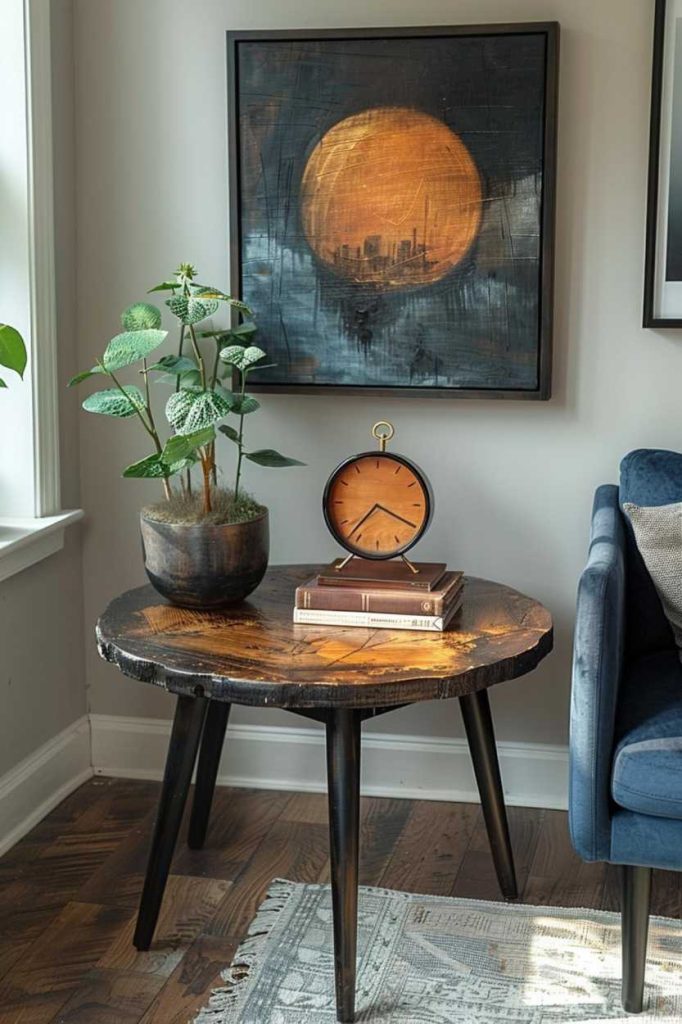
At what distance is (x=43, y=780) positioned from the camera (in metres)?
2.72

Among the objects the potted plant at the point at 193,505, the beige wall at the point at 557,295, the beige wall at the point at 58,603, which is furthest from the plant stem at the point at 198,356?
the beige wall at the point at 58,603

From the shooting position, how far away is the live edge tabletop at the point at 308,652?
189cm

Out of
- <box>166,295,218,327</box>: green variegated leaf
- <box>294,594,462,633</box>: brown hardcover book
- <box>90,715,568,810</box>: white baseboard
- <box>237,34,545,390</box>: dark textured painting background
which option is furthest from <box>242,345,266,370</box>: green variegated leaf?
<box>90,715,568,810</box>: white baseboard

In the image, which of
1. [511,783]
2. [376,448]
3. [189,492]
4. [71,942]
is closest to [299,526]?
[376,448]

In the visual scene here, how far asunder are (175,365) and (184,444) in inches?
16.4

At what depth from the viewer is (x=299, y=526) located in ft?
9.18

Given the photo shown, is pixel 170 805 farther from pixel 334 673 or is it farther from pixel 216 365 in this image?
pixel 216 365

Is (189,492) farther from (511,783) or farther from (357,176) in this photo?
(511,783)

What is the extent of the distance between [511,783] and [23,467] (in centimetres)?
127

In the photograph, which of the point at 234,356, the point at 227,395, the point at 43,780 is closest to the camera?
the point at 234,356

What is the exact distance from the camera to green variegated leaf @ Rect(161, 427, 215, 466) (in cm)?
216

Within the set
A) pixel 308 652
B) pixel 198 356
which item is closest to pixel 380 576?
pixel 308 652

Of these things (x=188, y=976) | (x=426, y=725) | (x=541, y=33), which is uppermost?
(x=541, y=33)

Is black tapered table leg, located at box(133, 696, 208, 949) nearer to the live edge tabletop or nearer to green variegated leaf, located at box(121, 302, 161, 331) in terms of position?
the live edge tabletop
